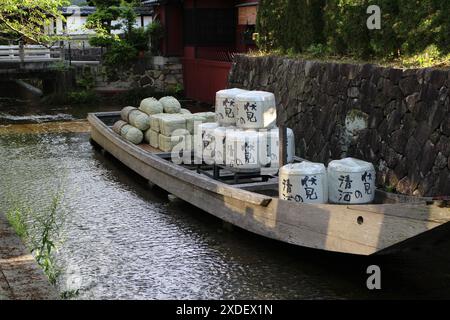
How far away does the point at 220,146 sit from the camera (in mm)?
10609

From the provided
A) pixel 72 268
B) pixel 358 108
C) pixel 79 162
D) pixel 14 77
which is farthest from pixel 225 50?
pixel 72 268

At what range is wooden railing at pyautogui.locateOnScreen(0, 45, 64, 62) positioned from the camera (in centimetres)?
2847

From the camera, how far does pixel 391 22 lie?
38.2 ft

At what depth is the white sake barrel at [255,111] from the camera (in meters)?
10.3

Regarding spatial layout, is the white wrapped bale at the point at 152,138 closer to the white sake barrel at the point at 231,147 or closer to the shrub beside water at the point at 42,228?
the shrub beside water at the point at 42,228

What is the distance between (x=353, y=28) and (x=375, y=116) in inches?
92.4

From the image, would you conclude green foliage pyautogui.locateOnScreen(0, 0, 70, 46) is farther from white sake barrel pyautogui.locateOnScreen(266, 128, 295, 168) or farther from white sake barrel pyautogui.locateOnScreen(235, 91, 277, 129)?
white sake barrel pyautogui.locateOnScreen(266, 128, 295, 168)

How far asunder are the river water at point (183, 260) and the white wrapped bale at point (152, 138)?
1265mm

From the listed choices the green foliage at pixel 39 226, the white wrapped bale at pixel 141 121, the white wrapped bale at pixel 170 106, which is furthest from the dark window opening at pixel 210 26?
the green foliage at pixel 39 226

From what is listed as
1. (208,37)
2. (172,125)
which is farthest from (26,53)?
(172,125)

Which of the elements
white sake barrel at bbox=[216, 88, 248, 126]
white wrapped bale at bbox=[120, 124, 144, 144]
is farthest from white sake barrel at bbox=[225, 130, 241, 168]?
white wrapped bale at bbox=[120, 124, 144, 144]

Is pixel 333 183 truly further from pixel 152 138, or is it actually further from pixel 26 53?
pixel 26 53

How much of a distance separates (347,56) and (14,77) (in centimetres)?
1946

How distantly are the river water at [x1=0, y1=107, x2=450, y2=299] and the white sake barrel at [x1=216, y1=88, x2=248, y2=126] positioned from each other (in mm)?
1713
